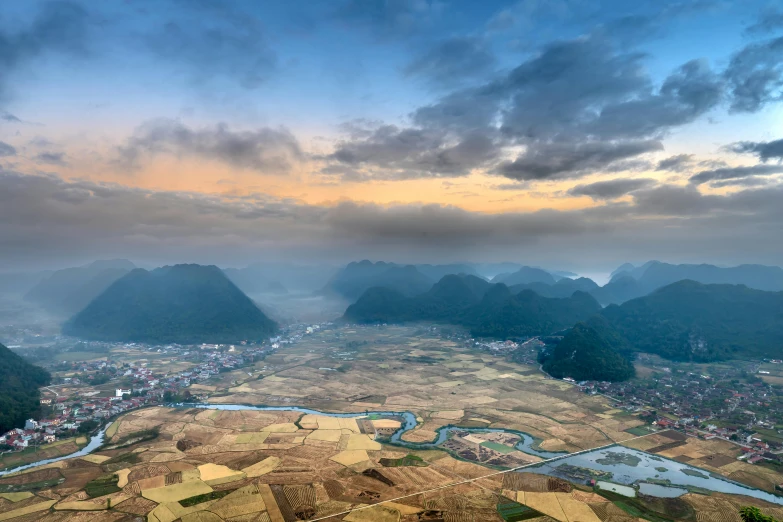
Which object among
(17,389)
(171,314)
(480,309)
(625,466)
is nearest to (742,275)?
(480,309)

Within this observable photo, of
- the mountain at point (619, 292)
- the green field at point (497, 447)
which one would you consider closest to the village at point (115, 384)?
the green field at point (497, 447)

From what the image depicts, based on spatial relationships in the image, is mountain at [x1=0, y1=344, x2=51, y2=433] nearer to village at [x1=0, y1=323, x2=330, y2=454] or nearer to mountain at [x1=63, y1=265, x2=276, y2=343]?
village at [x1=0, y1=323, x2=330, y2=454]

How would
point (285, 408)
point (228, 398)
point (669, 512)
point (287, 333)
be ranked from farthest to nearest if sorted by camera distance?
point (287, 333), point (228, 398), point (285, 408), point (669, 512)

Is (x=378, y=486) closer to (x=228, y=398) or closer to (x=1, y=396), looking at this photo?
(x=228, y=398)

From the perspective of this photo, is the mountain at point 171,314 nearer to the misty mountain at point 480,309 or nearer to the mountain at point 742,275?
the misty mountain at point 480,309

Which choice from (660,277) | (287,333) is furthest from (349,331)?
(660,277)
